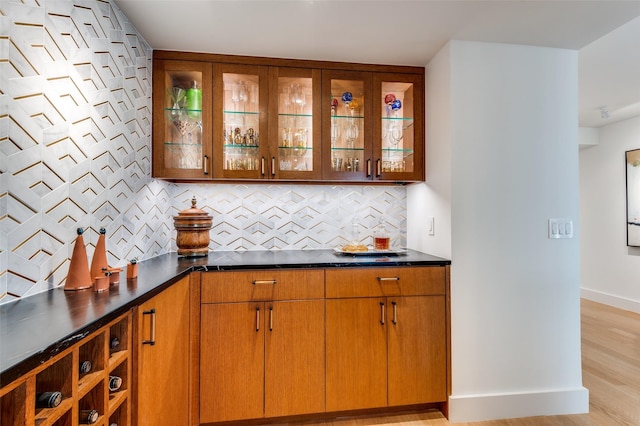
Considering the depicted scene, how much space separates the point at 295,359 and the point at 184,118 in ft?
5.68

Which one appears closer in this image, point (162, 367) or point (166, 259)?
point (162, 367)

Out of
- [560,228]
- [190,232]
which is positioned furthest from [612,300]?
[190,232]

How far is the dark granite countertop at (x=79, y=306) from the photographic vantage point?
69cm

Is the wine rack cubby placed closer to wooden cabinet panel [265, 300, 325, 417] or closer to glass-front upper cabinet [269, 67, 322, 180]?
wooden cabinet panel [265, 300, 325, 417]

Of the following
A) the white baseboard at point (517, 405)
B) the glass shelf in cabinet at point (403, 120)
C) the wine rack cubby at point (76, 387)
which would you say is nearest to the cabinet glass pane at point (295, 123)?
the glass shelf in cabinet at point (403, 120)

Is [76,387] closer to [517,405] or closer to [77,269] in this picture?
[77,269]

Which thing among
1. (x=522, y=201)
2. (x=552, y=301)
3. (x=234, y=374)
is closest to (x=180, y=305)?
(x=234, y=374)

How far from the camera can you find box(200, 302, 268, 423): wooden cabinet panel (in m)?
1.76

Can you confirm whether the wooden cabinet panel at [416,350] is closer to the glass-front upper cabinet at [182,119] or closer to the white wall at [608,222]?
the glass-front upper cabinet at [182,119]

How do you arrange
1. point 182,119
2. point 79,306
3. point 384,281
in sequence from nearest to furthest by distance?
1. point 79,306
2. point 384,281
3. point 182,119

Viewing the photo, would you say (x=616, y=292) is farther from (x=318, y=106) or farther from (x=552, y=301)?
(x=318, y=106)

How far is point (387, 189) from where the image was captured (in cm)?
260

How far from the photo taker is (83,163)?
55.2 inches

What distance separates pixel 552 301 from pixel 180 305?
2.27 metres
